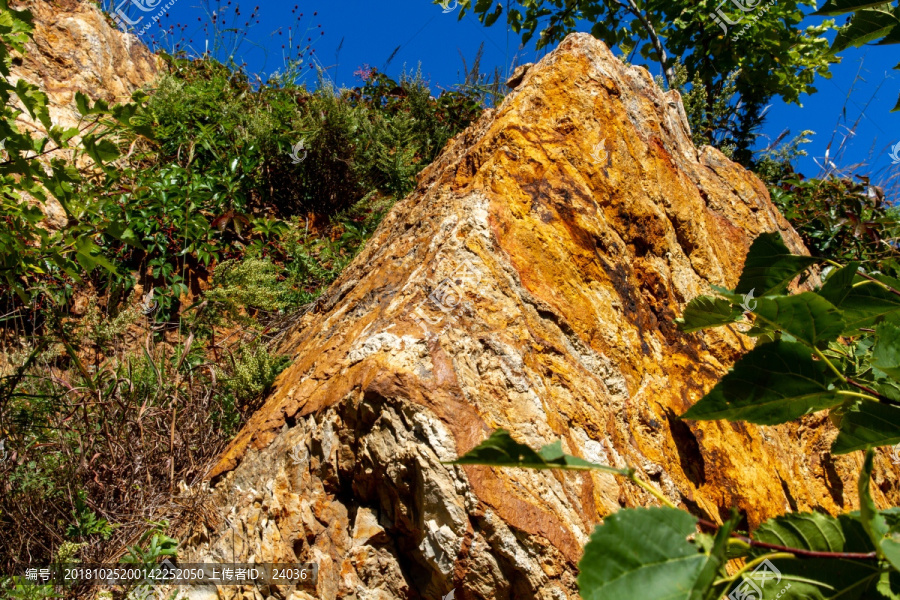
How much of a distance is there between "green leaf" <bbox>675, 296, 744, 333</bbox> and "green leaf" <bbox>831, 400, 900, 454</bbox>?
0.91 feet

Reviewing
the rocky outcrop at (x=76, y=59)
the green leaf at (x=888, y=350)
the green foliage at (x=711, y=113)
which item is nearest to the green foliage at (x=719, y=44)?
the green foliage at (x=711, y=113)

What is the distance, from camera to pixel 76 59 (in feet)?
17.7

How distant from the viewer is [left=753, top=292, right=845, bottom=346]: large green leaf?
1001 mm

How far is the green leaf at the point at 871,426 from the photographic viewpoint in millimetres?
1022

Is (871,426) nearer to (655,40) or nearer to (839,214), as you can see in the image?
(839,214)

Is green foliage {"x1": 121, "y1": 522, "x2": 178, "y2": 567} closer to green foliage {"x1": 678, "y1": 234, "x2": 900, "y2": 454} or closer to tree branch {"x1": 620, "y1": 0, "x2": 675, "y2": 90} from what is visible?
green foliage {"x1": 678, "y1": 234, "x2": 900, "y2": 454}

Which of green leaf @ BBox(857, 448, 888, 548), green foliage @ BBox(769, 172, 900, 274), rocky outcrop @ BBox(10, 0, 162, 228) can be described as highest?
green foliage @ BBox(769, 172, 900, 274)

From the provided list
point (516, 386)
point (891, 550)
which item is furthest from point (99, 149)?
point (891, 550)

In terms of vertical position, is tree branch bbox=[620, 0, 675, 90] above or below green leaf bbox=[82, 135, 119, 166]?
above

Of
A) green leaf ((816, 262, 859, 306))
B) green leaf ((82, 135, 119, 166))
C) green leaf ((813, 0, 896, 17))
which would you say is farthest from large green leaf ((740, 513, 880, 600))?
green leaf ((82, 135, 119, 166))

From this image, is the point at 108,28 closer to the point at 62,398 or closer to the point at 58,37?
the point at 58,37

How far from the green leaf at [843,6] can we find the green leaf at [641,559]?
2.96 ft

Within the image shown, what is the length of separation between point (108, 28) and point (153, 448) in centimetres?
481

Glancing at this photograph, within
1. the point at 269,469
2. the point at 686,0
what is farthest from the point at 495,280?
the point at 686,0
